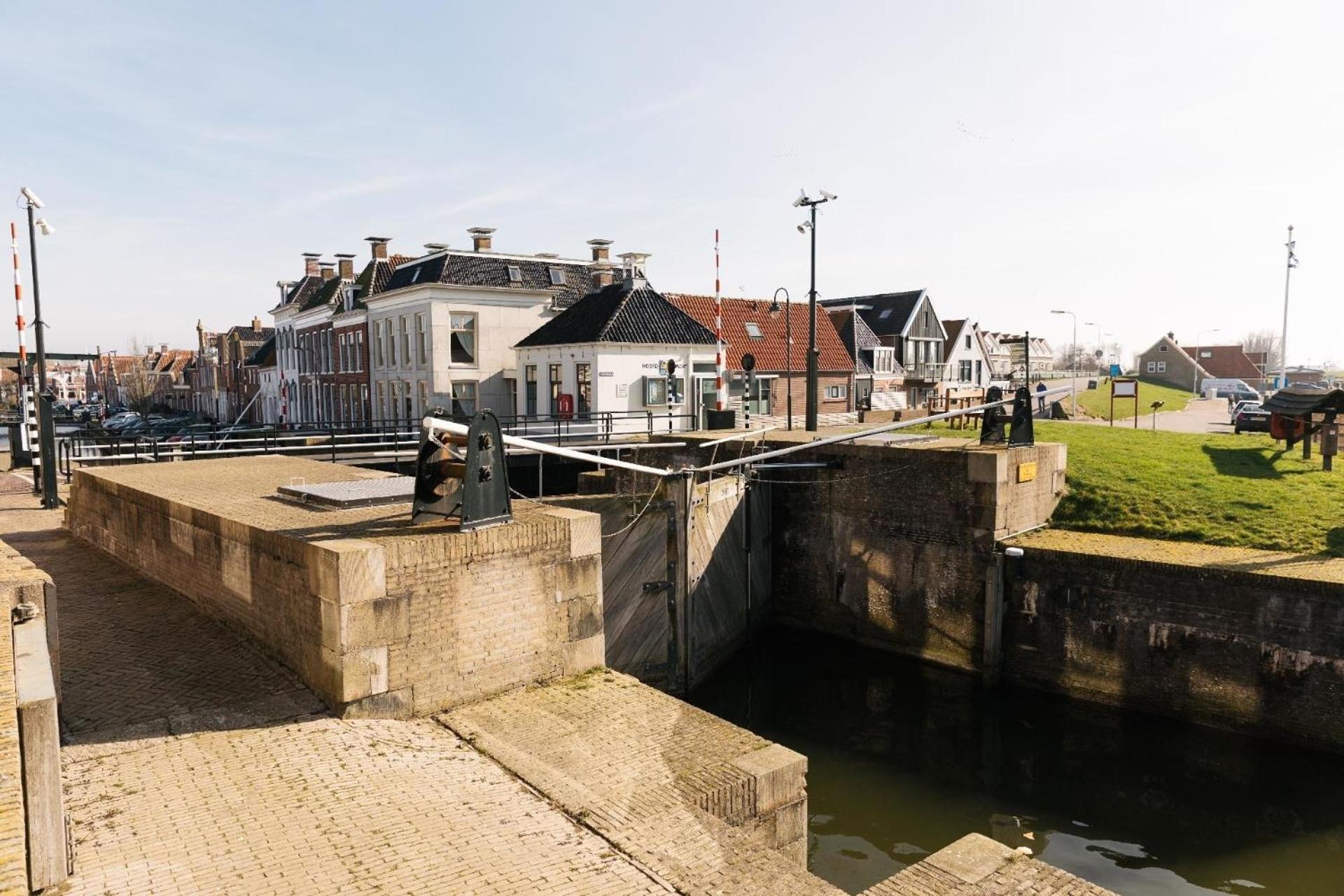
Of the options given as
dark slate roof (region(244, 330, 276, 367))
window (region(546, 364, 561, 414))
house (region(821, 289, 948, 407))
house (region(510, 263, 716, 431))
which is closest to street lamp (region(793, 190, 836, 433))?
house (region(510, 263, 716, 431))

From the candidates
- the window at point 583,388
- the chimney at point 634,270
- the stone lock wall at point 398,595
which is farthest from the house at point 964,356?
the stone lock wall at point 398,595

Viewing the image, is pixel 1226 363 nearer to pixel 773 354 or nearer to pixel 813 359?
pixel 773 354

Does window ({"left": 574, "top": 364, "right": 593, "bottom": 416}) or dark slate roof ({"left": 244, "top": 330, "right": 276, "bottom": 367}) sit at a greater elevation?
dark slate roof ({"left": 244, "top": 330, "right": 276, "bottom": 367})

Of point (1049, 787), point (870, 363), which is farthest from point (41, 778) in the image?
point (870, 363)

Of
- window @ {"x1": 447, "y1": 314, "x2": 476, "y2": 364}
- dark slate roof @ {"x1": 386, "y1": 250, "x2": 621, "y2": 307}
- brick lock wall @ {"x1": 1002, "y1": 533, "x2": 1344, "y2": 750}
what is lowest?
brick lock wall @ {"x1": 1002, "y1": 533, "x2": 1344, "y2": 750}

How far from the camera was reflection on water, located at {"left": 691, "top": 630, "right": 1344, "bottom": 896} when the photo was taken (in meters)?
9.34

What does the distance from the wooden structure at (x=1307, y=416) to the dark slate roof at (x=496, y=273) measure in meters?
24.1

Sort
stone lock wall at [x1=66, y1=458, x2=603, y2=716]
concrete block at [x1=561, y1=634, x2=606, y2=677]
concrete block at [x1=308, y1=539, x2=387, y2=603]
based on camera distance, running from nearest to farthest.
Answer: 1. concrete block at [x1=308, y1=539, x2=387, y2=603]
2. stone lock wall at [x1=66, y1=458, x2=603, y2=716]
3. concrete block at [x1=561, y1=634, x2=606, y2=677]

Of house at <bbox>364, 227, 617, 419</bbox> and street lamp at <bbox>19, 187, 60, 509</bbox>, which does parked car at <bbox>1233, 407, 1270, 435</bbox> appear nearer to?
house at <bbox>364, 227, 617, 419</bbox>

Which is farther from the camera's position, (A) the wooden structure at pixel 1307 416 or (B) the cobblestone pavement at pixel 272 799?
(A) the wooden structure at pixel 1307 416

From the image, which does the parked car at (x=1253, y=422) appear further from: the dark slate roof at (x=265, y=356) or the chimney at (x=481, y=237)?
the dark slate roof at (x=265, y=356)

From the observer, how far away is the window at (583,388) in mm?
28406

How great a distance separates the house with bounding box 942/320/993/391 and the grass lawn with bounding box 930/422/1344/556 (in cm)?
4009

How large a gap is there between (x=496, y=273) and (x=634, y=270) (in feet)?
17.8
